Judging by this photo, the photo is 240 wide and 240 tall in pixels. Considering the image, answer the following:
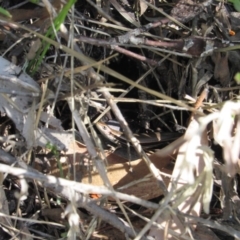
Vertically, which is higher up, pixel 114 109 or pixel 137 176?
pixel 114 109

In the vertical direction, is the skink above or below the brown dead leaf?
above

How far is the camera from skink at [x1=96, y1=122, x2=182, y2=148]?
4.58 feet

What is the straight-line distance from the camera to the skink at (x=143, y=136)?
1397 mm

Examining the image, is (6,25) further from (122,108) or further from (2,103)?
(122,108)

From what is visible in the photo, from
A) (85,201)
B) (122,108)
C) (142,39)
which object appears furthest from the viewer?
(122,108)

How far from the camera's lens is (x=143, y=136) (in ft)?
4.67

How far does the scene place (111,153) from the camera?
1391 mm

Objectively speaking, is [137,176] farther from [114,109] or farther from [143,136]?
[114,109]

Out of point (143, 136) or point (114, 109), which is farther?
point (143, 136)

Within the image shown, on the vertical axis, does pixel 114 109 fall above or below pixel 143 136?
above

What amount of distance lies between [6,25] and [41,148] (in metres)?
0.37

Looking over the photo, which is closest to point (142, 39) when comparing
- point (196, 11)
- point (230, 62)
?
point (196, 11)

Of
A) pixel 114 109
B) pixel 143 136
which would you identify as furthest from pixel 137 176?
pixel 114 109

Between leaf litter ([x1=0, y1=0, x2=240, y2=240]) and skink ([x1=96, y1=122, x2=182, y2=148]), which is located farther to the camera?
skink ([x1=96, y1=122, x2=182, y2=148])
